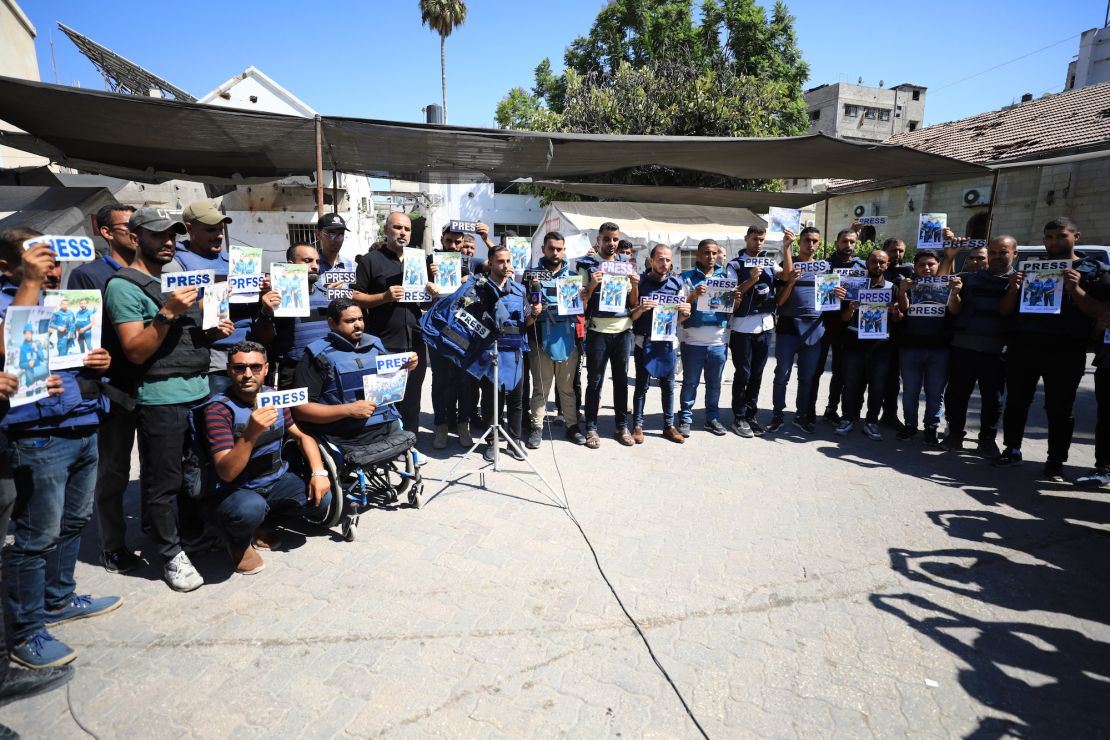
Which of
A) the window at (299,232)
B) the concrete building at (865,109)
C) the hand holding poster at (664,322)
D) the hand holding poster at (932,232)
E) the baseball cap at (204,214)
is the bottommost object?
the hand holding poster at (664,322)

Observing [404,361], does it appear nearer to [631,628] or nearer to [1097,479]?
[631,628]

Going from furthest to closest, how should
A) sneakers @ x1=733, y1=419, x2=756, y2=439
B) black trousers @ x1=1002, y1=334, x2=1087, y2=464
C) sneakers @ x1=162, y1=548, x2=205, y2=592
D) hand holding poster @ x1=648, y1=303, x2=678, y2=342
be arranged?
sneakers @ x1=733, y1=419, x2=756, y2=439
hand holding poster @ x1=648, y1=303, x2=678, y2=342
black trousers @ x1=1002, y1=334, x2=1087, y2=464
sneakers @ x1=162, y1=548, x2=205, y2=592

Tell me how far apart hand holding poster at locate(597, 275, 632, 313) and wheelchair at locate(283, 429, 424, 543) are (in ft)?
7.90

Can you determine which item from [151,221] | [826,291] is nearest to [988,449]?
[826,291]

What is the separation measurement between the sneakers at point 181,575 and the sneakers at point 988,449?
6.97 meters

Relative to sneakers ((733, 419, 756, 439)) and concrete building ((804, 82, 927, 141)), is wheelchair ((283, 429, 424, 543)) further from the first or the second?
concrete building ((804, 82, 927, 141))

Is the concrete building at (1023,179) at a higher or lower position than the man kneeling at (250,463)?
higher

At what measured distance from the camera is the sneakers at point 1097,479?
5129 millimetres

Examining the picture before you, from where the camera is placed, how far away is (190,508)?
12.9ft

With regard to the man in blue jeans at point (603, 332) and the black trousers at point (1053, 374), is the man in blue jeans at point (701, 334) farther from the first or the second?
the black trousers at point (1053, 374)

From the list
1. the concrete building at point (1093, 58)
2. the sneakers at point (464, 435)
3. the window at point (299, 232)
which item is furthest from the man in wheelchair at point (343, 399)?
the concrete building at point (1093, 58)

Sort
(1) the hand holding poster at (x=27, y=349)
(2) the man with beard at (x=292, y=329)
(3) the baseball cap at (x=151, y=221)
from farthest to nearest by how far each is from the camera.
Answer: (2) the man with beard at (x=292, y=329)
(3) the baseball cap at (x=151, y=221)
(1) the hand holding poster at (x=27, y=349)

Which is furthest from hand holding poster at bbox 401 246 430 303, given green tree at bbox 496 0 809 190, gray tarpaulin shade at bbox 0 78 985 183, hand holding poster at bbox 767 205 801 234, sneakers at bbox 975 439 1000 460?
green tree at bbox 496 0 809 190

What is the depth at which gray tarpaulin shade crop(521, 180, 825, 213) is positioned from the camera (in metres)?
9.99
